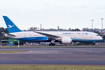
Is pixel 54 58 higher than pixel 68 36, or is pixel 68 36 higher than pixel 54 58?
pixel 68 36

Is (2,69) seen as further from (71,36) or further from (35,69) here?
(71,36)

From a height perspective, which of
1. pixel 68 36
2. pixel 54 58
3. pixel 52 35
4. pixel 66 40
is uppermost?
pixel 52 35

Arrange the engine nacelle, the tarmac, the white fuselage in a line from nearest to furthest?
the tarmac
the engine nacelle
the white fuselage

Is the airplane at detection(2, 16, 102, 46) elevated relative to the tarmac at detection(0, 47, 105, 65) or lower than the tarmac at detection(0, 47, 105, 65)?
elevated

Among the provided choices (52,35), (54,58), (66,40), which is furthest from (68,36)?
(54,58)

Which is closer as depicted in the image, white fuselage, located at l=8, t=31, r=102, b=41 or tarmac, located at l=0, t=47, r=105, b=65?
tarmac, located at l=0, t=47, r=105, b=65

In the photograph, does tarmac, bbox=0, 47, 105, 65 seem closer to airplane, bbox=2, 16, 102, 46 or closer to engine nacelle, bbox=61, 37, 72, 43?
engine nacelle, bbox=61, 37, 72, 43

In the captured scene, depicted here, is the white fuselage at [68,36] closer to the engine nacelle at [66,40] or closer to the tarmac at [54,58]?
the engine nacelle at [66,40]

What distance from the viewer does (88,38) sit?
4594 centimetres

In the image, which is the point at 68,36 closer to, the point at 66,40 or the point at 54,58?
the point at 66,40

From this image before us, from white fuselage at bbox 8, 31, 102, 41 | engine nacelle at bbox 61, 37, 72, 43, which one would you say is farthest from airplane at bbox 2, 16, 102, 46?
engine nacelle at bbox 61, 37, 72, 43


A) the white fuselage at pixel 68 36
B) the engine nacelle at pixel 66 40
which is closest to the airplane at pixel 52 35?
the white fuselage at pixel 68 36

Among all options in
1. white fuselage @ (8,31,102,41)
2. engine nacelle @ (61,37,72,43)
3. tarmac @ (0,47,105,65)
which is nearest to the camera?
tarmac @ (0,47,105,65)

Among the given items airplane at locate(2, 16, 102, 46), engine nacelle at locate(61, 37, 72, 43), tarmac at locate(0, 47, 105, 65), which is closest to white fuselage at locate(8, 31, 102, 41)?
airplane at locate(2, 16, 102, 46)
